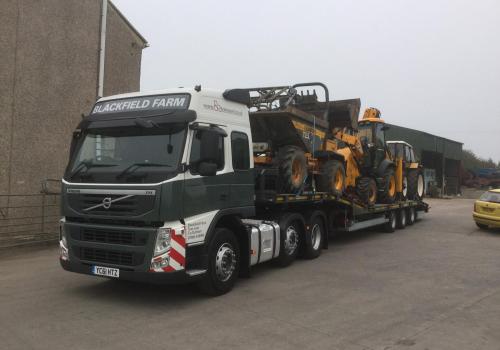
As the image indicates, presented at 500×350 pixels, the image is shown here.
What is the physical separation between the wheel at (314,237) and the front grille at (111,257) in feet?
14.5

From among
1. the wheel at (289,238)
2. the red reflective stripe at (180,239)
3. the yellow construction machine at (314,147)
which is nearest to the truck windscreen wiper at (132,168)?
the red reflective stripe at (180,239)

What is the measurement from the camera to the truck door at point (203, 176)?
233 inches

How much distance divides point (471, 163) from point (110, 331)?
70263 mm

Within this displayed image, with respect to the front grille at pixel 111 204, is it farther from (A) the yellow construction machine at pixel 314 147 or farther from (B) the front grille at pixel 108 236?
(A) the yellow construction machine at pixel 314 147

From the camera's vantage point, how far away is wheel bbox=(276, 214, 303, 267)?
846 cm

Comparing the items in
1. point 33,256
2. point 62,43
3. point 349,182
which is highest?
point 62,43

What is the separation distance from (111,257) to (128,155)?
137 cm

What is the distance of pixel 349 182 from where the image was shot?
1194 cm

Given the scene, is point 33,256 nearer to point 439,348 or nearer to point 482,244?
point 439,348

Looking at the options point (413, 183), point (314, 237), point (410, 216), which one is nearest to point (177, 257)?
point (314, 237)

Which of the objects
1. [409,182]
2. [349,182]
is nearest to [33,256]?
[349,182]

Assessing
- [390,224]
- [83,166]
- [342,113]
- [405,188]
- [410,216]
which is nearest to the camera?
[83,166]

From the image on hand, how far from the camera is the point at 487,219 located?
14.6m

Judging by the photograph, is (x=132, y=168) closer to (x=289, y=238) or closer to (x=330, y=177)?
(x=289, y=238)
